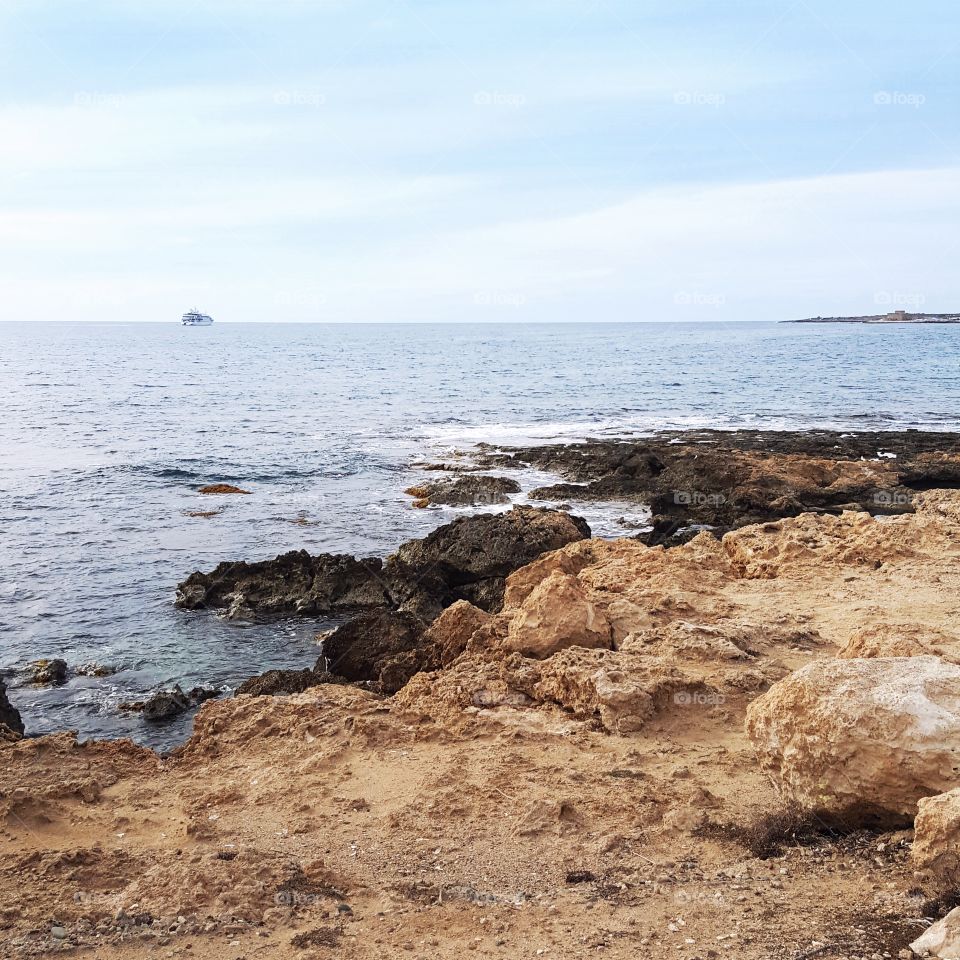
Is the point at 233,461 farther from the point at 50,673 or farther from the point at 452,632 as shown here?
the point at 452,632

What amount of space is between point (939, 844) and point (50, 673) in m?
12.9

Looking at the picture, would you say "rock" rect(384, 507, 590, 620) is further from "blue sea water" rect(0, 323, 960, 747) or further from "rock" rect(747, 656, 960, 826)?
"rock" rect(747, 656, 960, 826)

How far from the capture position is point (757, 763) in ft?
25.0

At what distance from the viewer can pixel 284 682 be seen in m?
12.0

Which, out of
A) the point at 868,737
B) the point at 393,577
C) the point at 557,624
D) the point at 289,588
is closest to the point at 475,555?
the point at 393,577

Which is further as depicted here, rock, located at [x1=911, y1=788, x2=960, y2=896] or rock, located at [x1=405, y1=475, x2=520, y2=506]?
rock, located at [x1=405, y1=475, x2=520, y2=506]

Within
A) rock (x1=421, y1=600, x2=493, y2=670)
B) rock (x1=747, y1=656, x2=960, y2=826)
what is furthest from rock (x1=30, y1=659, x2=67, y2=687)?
rock (x1=747, y1=656, x2=960, y2=826)

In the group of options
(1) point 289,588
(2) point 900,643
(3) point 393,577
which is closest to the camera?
(2) point 900,643

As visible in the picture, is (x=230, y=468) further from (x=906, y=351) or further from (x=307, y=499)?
(x=906, y=351)

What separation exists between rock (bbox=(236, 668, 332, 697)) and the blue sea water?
1105 mm

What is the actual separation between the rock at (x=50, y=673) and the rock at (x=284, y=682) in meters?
3.48

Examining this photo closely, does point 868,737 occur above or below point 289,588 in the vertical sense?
above

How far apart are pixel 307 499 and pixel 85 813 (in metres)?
20.0

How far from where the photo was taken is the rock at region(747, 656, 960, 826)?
5957 mm
